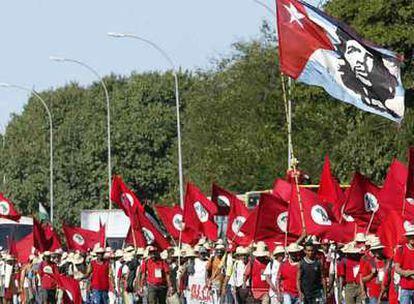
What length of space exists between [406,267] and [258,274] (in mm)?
7079

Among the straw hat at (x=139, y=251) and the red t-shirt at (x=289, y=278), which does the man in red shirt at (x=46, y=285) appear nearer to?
the straw hat at (x=139, y=251)

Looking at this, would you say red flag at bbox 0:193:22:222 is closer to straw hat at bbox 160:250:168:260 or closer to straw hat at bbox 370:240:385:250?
straw hat at bbox 160:250:168:260

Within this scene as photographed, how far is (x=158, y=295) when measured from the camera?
34.9 metres

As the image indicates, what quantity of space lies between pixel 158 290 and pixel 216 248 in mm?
1898

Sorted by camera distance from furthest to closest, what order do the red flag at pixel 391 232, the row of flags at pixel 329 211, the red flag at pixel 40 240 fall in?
1. the red flag at pixel 40 240
2. the row of flags at pixel 329 211
3. the red flag at pixel 391 232

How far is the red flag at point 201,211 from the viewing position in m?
34.9

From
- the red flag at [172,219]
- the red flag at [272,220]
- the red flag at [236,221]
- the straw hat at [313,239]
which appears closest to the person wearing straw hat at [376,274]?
the straw hat at [313,239]

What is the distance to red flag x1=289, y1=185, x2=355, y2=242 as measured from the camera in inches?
1085

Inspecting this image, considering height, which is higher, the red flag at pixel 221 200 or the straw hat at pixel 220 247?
the red flag at pixel 221 200

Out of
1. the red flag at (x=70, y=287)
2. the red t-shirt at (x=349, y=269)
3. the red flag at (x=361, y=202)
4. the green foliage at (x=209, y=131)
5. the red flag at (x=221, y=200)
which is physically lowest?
the red flag at (x=70, y=287)

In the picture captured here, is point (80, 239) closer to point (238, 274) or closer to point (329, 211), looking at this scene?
point (238, 274)

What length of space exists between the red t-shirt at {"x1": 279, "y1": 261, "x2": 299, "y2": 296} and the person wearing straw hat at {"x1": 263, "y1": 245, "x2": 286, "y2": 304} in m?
0.90

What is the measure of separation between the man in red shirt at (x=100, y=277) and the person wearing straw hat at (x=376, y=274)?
39.9 feet

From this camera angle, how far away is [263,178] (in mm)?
61094
